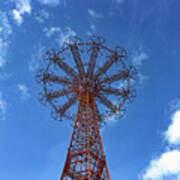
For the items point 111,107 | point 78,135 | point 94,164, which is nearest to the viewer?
point 94,164

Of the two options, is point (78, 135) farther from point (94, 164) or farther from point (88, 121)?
point (94, 164)

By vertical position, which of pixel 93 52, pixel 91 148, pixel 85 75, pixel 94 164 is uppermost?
pixel 93 52

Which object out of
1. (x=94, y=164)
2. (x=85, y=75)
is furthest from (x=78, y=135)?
(x=85, y=75)

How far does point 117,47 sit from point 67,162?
11.7 metres

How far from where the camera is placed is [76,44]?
22.0m

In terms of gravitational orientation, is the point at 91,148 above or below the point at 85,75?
below

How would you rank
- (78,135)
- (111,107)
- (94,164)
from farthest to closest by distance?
(111,107) → (78,135) → (94,164)

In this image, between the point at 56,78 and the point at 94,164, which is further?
the point at 56,78

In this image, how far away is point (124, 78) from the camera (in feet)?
72.0

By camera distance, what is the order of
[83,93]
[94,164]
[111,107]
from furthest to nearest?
Answer: [111,107] → [83,93] → [94,164]

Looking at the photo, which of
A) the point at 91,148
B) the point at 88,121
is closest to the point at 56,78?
the point at 88,121

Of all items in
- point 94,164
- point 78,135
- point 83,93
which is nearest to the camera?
point 94,164

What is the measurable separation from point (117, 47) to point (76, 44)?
3887 millimetres

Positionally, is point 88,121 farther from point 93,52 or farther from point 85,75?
point 93,52
